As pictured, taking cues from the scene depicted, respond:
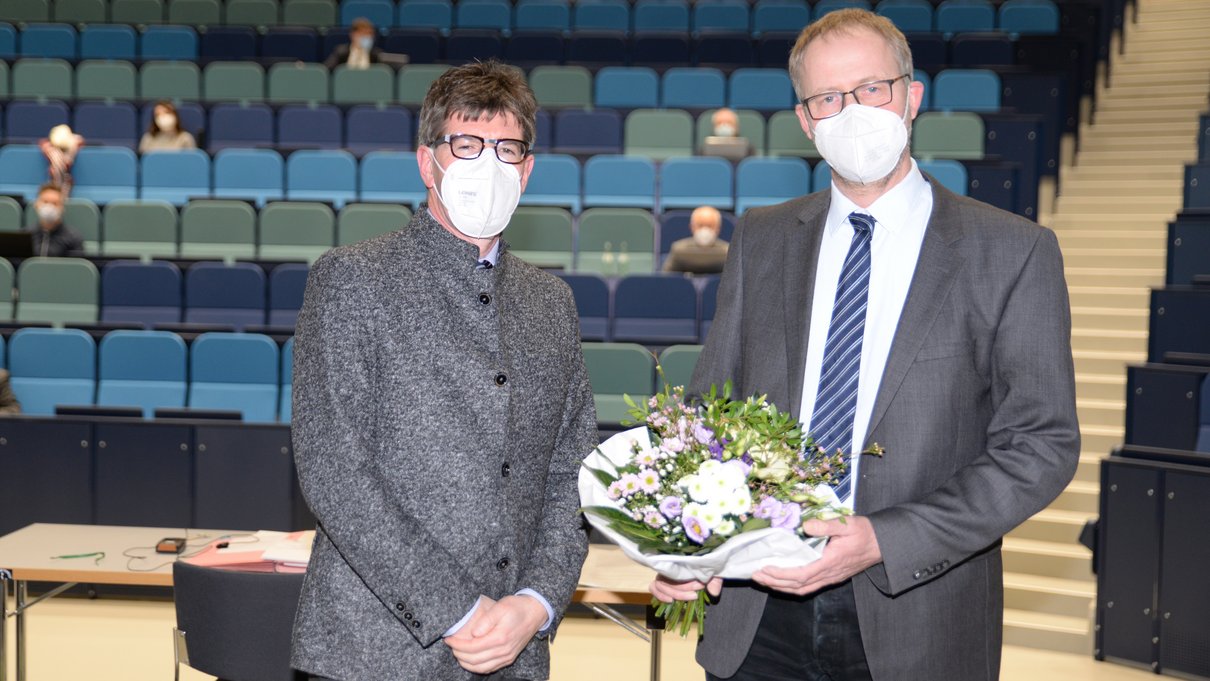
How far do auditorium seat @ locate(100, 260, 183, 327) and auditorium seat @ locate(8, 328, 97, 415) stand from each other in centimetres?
74

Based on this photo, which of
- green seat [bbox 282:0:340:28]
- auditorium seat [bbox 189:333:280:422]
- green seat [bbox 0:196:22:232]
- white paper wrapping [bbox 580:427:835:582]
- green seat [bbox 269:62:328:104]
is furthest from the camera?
green seat [bbox 282:0:340:28]

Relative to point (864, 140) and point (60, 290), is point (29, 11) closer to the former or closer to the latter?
point (60, 290)

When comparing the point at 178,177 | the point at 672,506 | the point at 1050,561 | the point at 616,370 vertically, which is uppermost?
the point at 178,177

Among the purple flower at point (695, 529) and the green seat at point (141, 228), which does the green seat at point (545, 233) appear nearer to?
the green seat at point (141, 228)

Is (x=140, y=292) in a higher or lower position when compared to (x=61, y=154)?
lower

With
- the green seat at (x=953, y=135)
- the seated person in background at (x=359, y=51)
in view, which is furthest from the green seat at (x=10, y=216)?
the green seat at (x=953, y=135)

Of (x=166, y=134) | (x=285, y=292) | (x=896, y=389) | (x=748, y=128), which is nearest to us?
(x=896, y=389)

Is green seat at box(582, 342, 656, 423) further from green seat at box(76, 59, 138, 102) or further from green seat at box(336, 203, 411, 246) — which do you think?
green seat at box(76, 59, 138, 102)

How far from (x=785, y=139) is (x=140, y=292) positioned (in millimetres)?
4720

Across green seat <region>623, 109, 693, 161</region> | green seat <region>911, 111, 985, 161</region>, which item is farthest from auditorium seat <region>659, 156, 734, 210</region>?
green seat <region>911, 111, 985, 161</region>

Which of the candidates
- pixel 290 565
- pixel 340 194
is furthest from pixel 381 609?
pixel 340 194

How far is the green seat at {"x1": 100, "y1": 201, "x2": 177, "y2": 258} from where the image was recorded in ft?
26.9

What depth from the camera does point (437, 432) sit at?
1.85 metres

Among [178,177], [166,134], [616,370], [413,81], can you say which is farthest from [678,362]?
[166,134]
